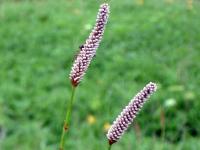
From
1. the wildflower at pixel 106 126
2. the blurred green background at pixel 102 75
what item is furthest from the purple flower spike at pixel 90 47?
the wildflower at pixel 106 126

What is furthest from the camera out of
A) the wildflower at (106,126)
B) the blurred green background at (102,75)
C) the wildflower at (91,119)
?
the wildflower at (91,119)

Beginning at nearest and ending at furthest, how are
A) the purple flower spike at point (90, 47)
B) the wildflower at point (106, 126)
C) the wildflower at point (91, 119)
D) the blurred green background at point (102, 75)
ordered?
the purple flower spike at point (90, 47)
the wildflower at point (106, 126)
the blurred green background at point (102, 75)
the wildflower at point (91, 119)

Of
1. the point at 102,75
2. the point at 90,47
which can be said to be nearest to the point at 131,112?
the point at 90,47

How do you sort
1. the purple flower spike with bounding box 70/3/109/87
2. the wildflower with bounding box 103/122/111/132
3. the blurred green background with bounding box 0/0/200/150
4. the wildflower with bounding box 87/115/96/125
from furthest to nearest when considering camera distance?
the wildflower with bounding box 87/115/96/125, the blurred green background with bounding box 0/0/200/150, the wildflower with bounding box 103/122/111/132, the purple flower spike with bounding box 70/3/109/87

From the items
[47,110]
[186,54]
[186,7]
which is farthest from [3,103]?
[186,7]

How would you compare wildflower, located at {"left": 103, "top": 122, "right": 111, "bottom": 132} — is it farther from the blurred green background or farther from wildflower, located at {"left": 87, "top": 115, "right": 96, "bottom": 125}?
wildflower, located at {"left": 87, "top": 115, "right": 96, "bottom": 125}

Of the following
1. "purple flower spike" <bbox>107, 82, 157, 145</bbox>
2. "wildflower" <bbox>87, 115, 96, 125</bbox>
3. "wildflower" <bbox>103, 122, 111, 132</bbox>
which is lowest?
"purple flower spike" <bbox>107, 82, 157, 145</bbox>

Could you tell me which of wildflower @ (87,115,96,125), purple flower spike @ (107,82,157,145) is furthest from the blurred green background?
purple flower spike @ (107,82,157,145)

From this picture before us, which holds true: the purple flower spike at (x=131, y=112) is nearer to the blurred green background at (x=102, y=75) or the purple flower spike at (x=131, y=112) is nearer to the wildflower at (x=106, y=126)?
the blurred green background at (x=102, y=75)
